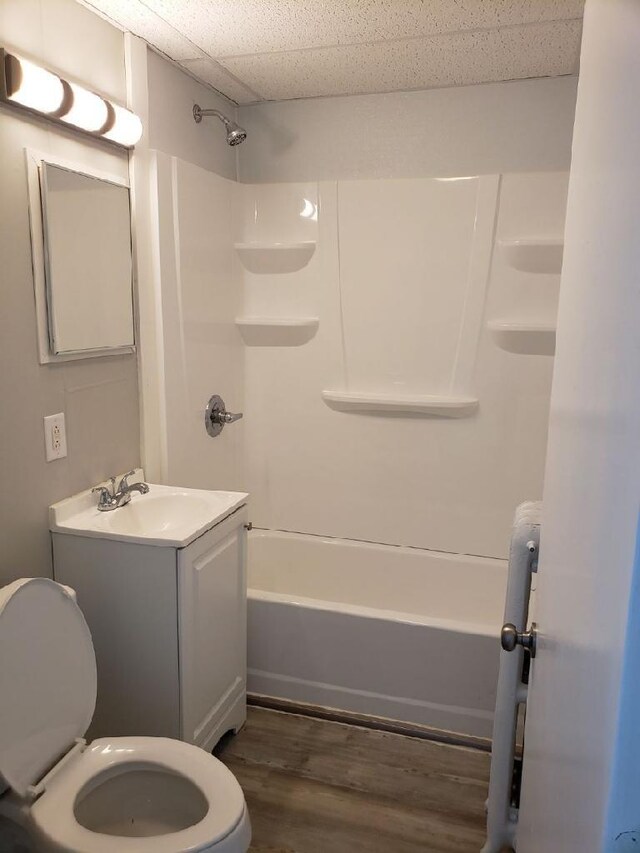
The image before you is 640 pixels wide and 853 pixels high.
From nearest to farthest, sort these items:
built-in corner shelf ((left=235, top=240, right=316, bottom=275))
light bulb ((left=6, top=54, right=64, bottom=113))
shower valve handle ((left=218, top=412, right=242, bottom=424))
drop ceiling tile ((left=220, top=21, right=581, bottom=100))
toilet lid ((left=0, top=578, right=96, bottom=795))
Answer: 1. toilet lid ((left=0, top=578, right=96, bottom=795))
2. light bulb ((left=6, top=54, right=64, bottom=113))
3. drop ceiling tile ((left=220, top=21, right=581, bottom=100))
4. shower valve handle ((left=218, top=412, right=242, bottom=424))
5. built-in corner shelf ((left=235, top=240, right=316, bottom=275))

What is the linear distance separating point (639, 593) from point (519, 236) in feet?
8.11

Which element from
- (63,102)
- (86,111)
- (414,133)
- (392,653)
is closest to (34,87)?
(63,102)

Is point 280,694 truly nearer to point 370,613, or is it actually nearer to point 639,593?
point 370,613

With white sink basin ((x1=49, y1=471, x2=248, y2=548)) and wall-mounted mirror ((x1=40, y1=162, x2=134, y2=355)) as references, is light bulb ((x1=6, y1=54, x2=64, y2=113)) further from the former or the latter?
white sink basin ((x1=49, y1=471, x2=248, y2=548))

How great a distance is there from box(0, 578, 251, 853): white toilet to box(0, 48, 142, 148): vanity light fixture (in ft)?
4.08

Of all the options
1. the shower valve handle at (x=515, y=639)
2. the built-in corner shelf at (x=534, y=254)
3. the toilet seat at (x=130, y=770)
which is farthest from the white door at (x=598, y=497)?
the built-in corner shelf at (x=534, y=254)

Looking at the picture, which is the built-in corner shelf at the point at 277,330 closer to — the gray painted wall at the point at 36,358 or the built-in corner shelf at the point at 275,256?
the built-in corner shelf at the point at 275,256

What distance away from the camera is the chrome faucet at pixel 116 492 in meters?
2.04

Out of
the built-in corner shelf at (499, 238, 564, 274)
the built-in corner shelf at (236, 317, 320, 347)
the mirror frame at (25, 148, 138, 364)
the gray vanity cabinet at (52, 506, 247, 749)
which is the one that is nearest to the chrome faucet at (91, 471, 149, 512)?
the gray vanity cabinet at (52, 506, 247, 749)

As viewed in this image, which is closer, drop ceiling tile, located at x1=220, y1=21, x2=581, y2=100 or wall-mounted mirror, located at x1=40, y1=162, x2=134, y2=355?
wall-mounted mirror, located at x1=40, y1=162, x2=134, y2=355

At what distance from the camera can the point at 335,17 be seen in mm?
1906

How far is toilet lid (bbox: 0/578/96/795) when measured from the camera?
54.7 inches

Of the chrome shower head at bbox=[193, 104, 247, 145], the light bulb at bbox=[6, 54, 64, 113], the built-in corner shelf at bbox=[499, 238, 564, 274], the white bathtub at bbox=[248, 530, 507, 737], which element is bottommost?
the white bathtub at bbox=[248, 530, 507, 737]

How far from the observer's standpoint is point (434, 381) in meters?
2.82
